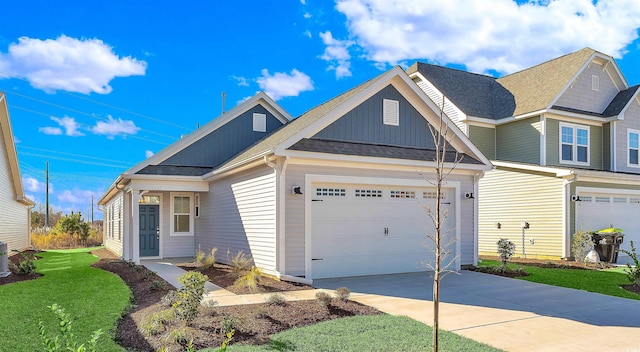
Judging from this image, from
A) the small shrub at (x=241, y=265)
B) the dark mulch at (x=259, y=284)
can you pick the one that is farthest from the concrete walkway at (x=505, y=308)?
the small shrub at (x=241, y=265)

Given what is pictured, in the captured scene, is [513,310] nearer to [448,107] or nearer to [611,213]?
[611,213]

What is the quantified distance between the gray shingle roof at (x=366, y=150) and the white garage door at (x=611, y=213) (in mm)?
6383

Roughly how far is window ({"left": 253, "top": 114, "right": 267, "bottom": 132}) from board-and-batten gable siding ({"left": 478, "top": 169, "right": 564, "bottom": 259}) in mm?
9401

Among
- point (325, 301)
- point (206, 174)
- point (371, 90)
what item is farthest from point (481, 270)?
point (206, 174)

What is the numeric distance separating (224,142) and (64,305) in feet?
31.2

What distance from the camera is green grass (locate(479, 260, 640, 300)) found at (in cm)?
977

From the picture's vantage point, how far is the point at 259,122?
17.1 meters

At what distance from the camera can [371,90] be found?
11.7m

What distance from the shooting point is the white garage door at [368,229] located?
10.8 metres

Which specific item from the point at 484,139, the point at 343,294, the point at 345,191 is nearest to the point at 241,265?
the point at 345,191

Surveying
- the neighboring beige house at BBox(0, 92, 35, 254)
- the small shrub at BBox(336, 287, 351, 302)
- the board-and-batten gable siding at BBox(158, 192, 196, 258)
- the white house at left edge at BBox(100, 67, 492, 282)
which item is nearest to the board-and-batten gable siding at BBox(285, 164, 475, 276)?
the white house at left edge at BBox(100, 67, 492, 282)

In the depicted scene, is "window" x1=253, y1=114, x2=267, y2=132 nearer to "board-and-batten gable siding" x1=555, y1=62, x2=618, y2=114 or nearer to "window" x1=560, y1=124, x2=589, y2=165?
"board-and-batten gable siding" x1=555, y1=62, x2=618, y2=114

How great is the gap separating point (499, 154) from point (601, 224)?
4.98 metres

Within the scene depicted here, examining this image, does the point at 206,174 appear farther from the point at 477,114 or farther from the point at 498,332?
the point at 477,114
